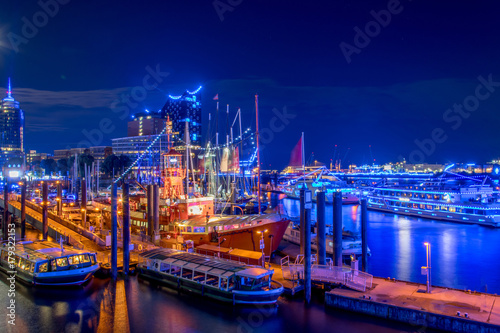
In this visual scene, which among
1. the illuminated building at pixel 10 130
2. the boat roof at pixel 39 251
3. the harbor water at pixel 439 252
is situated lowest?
the harbor water at pixel 439 252

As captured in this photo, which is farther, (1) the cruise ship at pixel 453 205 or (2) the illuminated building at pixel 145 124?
(2) the illuminated building at pixel 145 124

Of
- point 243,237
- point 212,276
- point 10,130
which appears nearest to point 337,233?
point 212,276

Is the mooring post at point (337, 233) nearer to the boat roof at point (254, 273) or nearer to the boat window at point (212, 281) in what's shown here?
the boat roof at point (254, 273)

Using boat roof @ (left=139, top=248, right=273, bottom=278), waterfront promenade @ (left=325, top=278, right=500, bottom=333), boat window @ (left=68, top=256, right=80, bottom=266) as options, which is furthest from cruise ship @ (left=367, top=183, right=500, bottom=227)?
boat window @ (left=68, top=256, right=80, bottom=266)

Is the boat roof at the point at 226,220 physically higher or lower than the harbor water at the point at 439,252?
higher

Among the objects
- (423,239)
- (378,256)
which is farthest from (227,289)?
(423,239)

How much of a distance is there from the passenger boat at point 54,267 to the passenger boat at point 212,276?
297 centimetres

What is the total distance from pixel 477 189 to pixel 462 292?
50332mm

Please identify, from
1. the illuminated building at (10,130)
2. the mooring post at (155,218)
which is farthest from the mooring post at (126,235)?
the illuminated building at (10,130)

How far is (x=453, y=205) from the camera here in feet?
181

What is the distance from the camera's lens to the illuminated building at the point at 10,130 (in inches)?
5782

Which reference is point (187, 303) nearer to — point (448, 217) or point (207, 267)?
point (207, 267)

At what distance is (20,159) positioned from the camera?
451 feet

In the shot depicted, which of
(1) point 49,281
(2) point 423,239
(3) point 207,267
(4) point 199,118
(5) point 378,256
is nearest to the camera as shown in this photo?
(3) point 207,267
